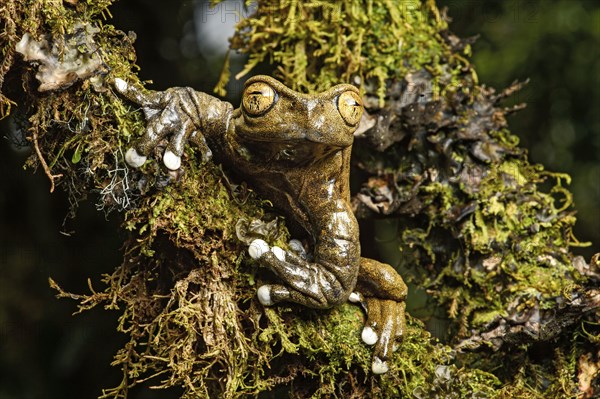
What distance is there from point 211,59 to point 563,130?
2025 mm

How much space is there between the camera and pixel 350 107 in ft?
5.84

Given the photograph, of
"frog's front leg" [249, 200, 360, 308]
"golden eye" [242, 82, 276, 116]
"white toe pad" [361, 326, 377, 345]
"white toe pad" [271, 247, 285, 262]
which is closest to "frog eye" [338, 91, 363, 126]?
"golden eye" [242, 82, 276, 116]

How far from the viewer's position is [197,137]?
6.25ft

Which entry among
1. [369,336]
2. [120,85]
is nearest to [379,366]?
[369,336]

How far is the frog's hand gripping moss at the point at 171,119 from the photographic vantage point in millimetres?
1793

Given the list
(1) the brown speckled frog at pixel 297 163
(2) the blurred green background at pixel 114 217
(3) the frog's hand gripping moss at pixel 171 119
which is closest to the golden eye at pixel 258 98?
(1) the brown speckled frog at pixel 297 163

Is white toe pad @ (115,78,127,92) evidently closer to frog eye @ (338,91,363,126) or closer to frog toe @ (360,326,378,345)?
frog eye @ (338,91,363,126)

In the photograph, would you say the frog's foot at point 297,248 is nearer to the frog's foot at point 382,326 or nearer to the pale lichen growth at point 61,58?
the frog's foot at point 382,326

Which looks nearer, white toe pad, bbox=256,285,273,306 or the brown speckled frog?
the brown speckled frog

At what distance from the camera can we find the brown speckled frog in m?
1.75

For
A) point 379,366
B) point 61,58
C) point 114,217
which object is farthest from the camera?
point 114,217

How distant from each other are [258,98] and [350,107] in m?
0.25

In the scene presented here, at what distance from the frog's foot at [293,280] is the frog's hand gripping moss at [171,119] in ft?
1.08

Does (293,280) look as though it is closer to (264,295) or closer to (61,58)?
(264,295)
